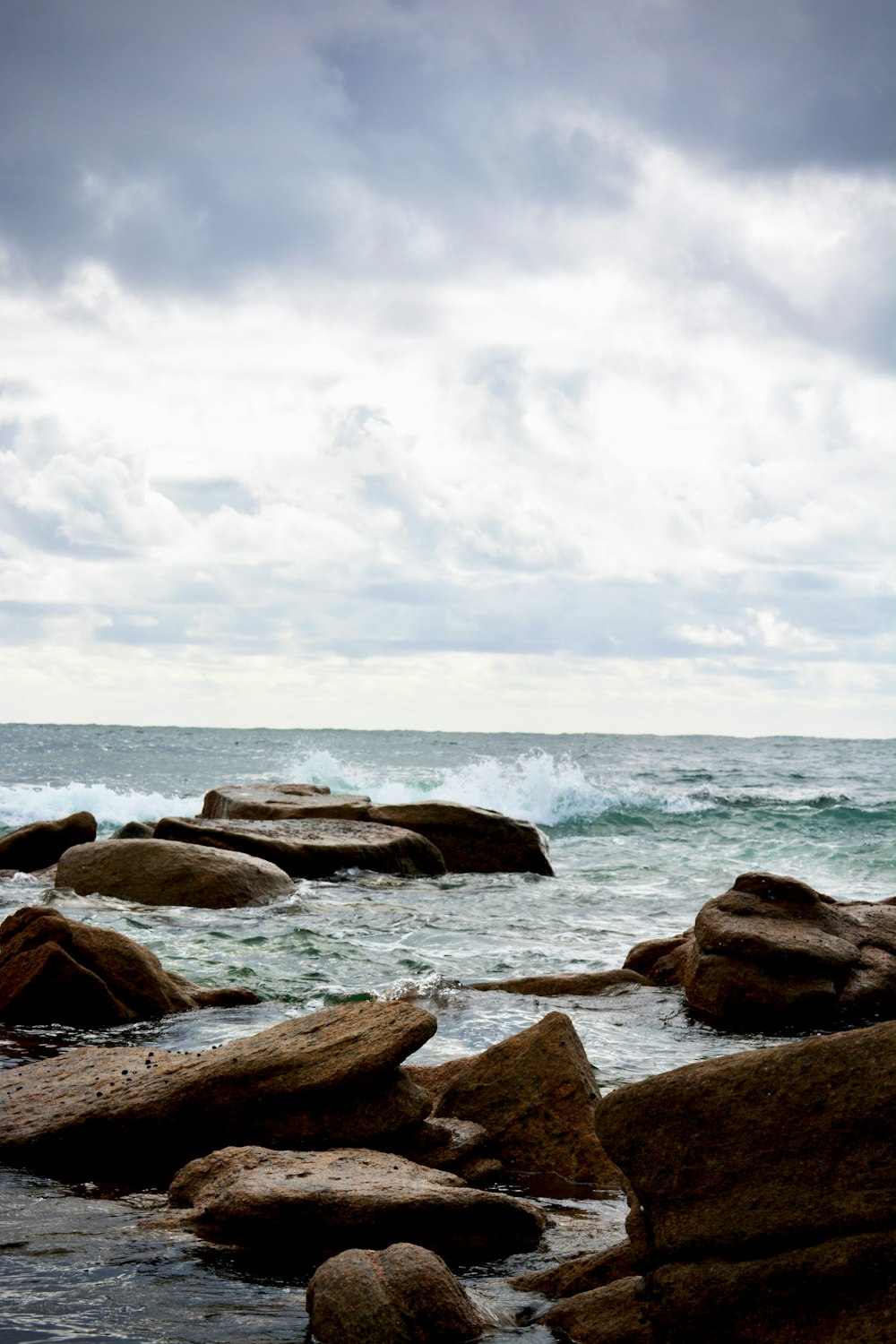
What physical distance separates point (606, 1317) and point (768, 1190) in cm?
63

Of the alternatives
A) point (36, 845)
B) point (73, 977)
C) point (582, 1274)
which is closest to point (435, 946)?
point (73, 977)

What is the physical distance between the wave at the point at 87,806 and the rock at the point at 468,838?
10769 mm

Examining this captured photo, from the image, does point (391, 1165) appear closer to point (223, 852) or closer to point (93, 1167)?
point (93, 1167)

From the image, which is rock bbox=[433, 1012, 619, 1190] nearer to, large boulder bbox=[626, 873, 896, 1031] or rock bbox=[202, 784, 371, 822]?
large boulder bbox=[626, 873, 896, 1031]

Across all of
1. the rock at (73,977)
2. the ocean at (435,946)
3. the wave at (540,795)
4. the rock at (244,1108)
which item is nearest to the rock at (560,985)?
the ocean at (435,946)

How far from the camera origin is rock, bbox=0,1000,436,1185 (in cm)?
464

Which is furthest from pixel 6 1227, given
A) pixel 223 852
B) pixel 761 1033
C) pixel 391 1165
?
pixel 223 852

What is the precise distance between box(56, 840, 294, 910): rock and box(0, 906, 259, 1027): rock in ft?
13.8

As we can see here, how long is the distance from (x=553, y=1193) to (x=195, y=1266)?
5.02ft

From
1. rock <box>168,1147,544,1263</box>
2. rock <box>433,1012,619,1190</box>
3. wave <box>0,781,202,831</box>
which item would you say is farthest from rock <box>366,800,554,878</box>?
rock <box>168,1147,544,1263</box>

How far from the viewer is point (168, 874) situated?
38.4ft

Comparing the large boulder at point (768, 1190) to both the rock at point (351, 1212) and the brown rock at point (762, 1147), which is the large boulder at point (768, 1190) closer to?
the brown rock at point (762, 1147)

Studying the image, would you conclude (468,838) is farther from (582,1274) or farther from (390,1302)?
(390,1302)

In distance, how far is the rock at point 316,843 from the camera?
13789mm
